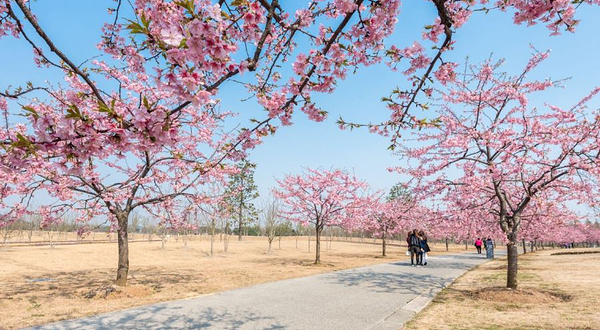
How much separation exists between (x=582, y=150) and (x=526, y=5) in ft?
22.9

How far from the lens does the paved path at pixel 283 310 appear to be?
545 cm

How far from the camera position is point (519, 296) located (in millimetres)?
7727

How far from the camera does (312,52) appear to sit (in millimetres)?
3172

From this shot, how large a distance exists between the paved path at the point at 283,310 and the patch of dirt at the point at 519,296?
4.28 feet

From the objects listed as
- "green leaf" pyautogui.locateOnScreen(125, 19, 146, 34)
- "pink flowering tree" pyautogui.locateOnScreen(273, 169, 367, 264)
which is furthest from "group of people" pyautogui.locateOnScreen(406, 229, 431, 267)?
"green leaf" pyautogui.locateOnScreen(125, 19, 146, 34)

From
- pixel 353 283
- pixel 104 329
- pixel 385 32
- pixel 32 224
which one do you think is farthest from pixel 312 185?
pixel 32 224

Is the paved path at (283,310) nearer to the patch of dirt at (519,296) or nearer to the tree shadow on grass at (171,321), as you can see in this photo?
the tree shadow on grass at (171,321)

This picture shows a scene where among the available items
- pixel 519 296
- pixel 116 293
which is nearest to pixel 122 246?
pixel 116 293

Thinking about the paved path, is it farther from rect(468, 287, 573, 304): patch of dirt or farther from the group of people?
the group of people

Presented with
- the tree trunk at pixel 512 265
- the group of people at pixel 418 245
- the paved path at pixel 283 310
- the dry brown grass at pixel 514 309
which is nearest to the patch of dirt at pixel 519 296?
the dry brown grass at pixel 514 309

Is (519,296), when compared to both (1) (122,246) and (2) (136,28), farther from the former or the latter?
(1) (122,246)

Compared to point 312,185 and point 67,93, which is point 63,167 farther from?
point 312,185

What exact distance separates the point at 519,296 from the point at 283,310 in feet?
19.0

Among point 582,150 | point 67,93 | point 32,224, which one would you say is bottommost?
point 32,224
